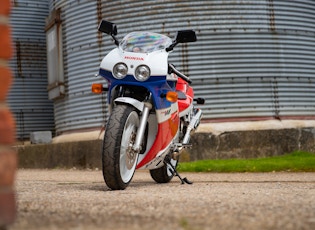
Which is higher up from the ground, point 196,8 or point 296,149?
point 196,8

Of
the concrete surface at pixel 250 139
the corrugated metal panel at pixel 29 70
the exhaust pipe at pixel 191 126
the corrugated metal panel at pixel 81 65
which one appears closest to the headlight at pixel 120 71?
the exhaust pipe at pixel 191 126

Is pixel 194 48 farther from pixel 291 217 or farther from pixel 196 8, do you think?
pixel 291 217

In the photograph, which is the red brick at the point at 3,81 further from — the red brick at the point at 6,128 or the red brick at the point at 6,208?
the red brick at the point at 6,208

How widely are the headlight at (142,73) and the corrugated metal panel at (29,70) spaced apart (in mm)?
13439

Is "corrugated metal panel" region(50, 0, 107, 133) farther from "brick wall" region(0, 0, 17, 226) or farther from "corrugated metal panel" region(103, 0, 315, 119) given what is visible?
"brick wall" region(0, 0, 17, 226)

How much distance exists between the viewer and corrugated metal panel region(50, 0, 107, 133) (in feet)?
45.6

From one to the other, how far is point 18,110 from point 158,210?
15.9 meters

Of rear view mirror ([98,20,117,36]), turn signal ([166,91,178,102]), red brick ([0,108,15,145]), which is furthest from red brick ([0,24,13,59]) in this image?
rear view mirror ([98,20,117,36])

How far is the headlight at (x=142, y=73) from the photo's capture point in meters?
Answer: 5.14

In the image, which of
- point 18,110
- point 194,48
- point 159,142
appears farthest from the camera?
→ point 18,110

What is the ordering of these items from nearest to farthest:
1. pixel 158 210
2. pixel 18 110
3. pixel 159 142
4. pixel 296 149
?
pixel 158 210 < pixel 159 142 < pixel 296 149 < pixel 18 110

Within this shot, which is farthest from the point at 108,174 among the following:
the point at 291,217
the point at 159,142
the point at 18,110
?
the point at 18,110

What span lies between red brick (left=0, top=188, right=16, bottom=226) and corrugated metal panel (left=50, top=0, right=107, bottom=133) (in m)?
11.5

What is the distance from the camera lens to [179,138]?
6281 mm
